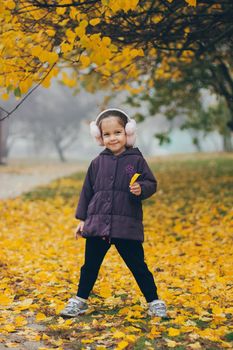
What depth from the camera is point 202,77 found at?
1171 cm

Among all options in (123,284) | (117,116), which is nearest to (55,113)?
(123,284)

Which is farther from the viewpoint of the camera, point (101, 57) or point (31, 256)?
point (31, 256)

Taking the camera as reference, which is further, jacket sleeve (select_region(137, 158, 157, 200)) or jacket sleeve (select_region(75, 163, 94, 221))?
jacket sleeve (select_region(75, 163, 94, 221))

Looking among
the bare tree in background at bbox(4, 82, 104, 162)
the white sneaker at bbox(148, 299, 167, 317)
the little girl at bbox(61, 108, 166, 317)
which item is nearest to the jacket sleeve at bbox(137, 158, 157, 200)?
the little girl at bbox(61, 108, 166, 317)

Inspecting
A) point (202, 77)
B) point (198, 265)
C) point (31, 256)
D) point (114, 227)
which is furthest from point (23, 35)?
point (202, 77)

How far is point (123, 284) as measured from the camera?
18.3 ft

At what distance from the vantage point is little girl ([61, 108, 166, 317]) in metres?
4.25

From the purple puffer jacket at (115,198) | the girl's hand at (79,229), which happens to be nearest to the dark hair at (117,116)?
the purple puffer jacket at (115,198)

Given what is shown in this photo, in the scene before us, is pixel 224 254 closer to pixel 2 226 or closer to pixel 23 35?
pixel 23 35

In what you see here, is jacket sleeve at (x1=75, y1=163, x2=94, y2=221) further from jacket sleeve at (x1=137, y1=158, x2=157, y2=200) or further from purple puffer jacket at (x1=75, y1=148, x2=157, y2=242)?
jacket sleeve at (x1=137, y1=158, x2=157, y2=200)

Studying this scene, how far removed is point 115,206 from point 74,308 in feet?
3.21

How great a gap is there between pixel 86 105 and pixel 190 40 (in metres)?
40.3

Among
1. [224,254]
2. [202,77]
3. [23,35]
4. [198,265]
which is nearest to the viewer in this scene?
[23,35]

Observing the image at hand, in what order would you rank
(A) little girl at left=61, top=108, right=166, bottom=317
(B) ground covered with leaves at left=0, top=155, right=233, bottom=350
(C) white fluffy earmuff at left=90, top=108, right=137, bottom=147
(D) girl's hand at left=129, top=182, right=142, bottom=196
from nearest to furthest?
(B) ground covered with leaves at left=0, top=155, right=233, bottom=350 < (D) girl's hand at left=129, top=182, right=142, bottom=196 < (A) little girl at left=61, top=108, right=166, bottom=317 < (C) white fluffy earmuff at left=90, top=108, right=137, bottom=147
